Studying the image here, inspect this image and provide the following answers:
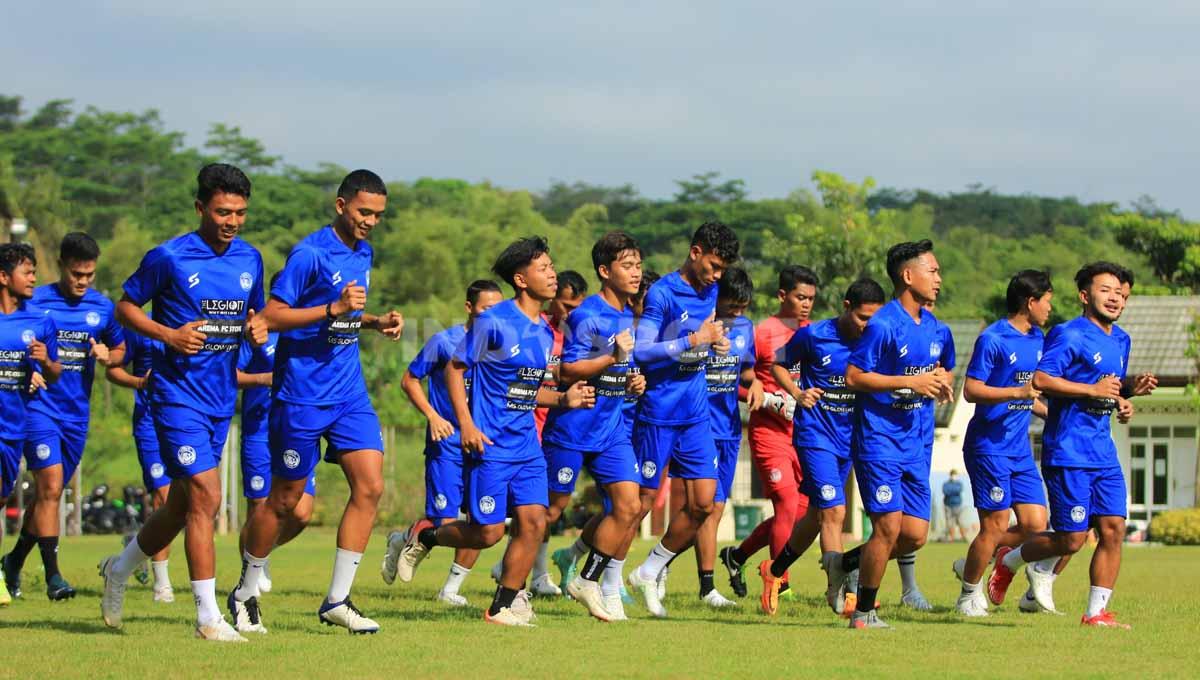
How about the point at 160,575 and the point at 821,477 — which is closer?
the point at 821,477


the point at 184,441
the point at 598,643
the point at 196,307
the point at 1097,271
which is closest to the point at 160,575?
the point at 184,441

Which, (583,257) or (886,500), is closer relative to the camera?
(886,500)

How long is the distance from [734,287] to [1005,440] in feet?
8.03

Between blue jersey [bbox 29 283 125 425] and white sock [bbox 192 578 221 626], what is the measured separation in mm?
4008

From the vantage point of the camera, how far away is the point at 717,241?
11.7m

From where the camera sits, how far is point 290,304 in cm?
960

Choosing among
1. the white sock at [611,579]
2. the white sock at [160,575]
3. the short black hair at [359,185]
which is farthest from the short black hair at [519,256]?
the white sock at [160,575]

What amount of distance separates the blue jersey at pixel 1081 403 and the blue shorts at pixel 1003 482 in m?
1.20

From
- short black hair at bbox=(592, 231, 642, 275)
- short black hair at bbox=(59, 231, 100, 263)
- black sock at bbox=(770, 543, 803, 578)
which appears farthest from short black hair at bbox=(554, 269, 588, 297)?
short black hair at bbox=(59, 231, 100, 263)

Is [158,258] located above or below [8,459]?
above

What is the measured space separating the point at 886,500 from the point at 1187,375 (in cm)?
3524

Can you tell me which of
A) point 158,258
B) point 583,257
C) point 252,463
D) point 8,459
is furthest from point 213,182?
point 583,257

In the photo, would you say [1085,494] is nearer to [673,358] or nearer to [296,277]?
[673,358]

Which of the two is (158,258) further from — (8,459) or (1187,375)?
(1187,375)
